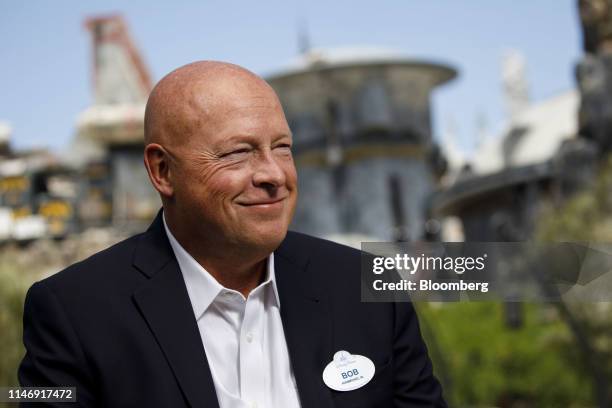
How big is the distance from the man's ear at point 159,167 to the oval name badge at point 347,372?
0.59 m

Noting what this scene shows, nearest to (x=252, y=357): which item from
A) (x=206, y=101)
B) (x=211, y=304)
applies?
(x=211, y=304)

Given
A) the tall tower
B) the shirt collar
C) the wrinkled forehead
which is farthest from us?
the tall tower

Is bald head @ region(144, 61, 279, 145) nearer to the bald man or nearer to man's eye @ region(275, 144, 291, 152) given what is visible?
the bald man

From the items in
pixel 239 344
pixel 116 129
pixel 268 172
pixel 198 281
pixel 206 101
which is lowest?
pixel 116 129

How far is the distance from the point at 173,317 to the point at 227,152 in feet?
1.39

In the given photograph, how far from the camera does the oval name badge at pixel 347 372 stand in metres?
2.07

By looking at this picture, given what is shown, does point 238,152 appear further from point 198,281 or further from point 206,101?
point 198,281

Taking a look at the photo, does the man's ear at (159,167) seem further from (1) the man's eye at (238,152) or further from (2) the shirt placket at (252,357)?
(2) the shirt placket at (252,357)

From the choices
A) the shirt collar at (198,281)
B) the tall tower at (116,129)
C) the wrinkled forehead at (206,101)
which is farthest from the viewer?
the tall tower at (116,129)

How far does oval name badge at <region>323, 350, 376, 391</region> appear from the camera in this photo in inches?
81.7

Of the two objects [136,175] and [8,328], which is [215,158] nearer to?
[8,328]

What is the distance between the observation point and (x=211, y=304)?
2.07 meters

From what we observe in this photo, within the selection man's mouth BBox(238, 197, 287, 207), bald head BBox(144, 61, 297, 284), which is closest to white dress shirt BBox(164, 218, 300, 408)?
bald head BBox(144, 61, 297, 284)

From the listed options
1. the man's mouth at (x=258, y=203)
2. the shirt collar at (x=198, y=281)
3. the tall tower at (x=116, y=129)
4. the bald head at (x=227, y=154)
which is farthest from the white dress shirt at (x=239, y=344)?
the tall tower at (x=116, y=129)
